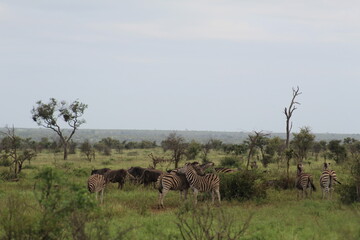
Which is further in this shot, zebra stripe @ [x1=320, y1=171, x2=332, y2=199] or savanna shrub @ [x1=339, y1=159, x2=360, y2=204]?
zebra stripe @ [x1=320, y1=171, x2=332, y2=199]

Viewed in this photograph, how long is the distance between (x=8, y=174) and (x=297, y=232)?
17.8m

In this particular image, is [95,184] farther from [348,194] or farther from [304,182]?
[348,194]

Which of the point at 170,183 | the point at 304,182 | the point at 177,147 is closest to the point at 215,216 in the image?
the point at 170,183

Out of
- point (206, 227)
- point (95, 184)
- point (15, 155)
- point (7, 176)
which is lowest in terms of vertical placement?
point (7, 176)

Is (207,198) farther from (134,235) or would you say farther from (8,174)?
(8,174)

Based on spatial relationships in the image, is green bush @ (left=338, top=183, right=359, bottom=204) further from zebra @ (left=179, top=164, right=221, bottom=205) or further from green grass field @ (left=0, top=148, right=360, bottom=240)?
zebra @ (left=179, top=164, right=221, bottom=205)

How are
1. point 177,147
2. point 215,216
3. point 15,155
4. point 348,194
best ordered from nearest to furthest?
point 215,216 < point 348,194 < point 15,155 < point 177,147

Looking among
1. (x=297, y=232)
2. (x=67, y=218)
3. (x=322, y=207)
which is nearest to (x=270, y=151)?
(x=322, y=207)

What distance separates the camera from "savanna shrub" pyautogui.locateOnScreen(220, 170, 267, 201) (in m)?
16.8

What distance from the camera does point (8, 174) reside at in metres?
23.2

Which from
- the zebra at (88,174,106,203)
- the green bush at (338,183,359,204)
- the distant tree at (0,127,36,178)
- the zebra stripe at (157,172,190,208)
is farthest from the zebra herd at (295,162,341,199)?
the distant tree at (0,127,36,178)

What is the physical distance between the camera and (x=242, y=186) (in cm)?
1692

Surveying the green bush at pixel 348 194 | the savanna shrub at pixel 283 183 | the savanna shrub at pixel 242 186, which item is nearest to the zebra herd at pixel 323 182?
the green bush at pixel 348 194

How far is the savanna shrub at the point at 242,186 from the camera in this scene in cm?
1678
